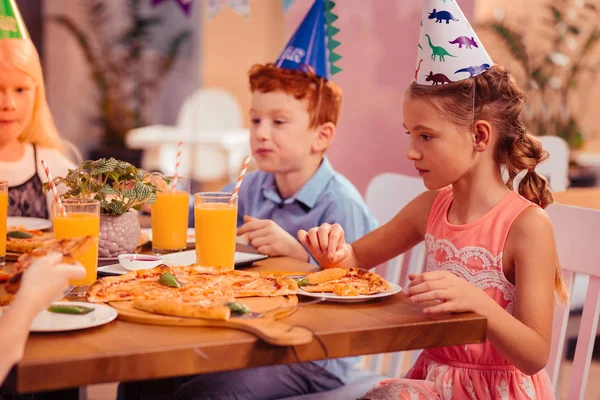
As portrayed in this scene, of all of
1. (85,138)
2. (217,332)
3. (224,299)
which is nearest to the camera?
(217,332)

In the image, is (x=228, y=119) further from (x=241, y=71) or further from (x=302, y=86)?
(x=302, y=86)

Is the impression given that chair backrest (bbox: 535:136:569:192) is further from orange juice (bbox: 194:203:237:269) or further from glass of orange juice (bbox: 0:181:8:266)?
glass of orange juice (bbox: 0:181:8:266)

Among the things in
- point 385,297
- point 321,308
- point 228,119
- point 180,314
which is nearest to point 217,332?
point 180,314

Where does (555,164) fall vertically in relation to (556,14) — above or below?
below

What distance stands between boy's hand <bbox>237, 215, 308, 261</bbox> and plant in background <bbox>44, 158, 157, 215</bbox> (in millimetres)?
257

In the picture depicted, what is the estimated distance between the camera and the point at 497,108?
1668 millimetres

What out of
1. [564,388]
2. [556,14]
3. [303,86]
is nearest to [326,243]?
[303,86]

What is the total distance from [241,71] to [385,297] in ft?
22.0

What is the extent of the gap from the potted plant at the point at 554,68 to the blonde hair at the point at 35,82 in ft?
10.7

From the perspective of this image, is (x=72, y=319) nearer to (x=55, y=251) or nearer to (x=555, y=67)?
(x=55, y=251)

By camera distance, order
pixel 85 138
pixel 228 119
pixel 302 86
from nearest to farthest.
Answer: pixel 302 86, pixel 228 119, pixel 85 138

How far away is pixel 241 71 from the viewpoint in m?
7.93

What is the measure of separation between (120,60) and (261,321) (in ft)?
23.1

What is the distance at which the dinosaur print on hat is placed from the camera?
1.61 metres
